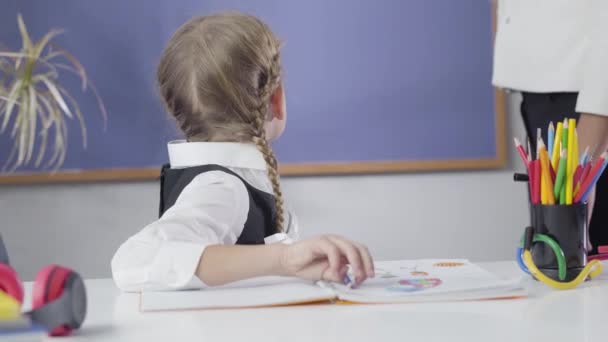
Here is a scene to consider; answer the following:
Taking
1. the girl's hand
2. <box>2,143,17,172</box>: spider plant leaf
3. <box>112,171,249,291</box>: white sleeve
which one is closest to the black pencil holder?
the girl's hand

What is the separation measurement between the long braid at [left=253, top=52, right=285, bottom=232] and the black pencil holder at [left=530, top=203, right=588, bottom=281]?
0.36 metres

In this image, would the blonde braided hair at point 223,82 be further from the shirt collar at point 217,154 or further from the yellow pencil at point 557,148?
the yellow pencil at point 557,148

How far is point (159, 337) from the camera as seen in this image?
68 cm

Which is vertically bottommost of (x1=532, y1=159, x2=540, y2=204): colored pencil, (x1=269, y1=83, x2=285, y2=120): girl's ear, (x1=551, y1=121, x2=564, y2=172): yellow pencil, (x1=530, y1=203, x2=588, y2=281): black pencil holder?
(x1=530, y1=203, x2=588, y2=281): black pencil holder

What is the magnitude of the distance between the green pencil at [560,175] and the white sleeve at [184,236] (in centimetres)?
36

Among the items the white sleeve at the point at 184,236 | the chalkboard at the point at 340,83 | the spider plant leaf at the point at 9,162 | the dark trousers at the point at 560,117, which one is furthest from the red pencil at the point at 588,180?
the spider plant leaf at the point at 9,162

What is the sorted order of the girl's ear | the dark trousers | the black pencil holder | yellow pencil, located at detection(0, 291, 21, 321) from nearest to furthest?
yellow pencil, located at detection(0, 291, 21, 321)
the black pencil holder
the girl's ear
the dark trousers

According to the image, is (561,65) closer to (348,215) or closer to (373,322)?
(348,215)

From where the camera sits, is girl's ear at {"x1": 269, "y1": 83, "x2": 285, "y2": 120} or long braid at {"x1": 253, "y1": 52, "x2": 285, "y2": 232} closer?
long braid at {"x1": 253, "y1": 52, "x2": 285, "y2": 232}

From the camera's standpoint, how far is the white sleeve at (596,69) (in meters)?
1.43

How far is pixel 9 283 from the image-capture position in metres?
0.70

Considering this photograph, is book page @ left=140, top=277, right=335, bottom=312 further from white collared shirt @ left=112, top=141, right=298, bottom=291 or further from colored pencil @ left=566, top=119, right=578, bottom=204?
colored pencil @ left=566, top=119, right=578, bottom=204

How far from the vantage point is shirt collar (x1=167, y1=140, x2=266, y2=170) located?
1.08 meters

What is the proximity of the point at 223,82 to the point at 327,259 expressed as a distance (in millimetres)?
366
